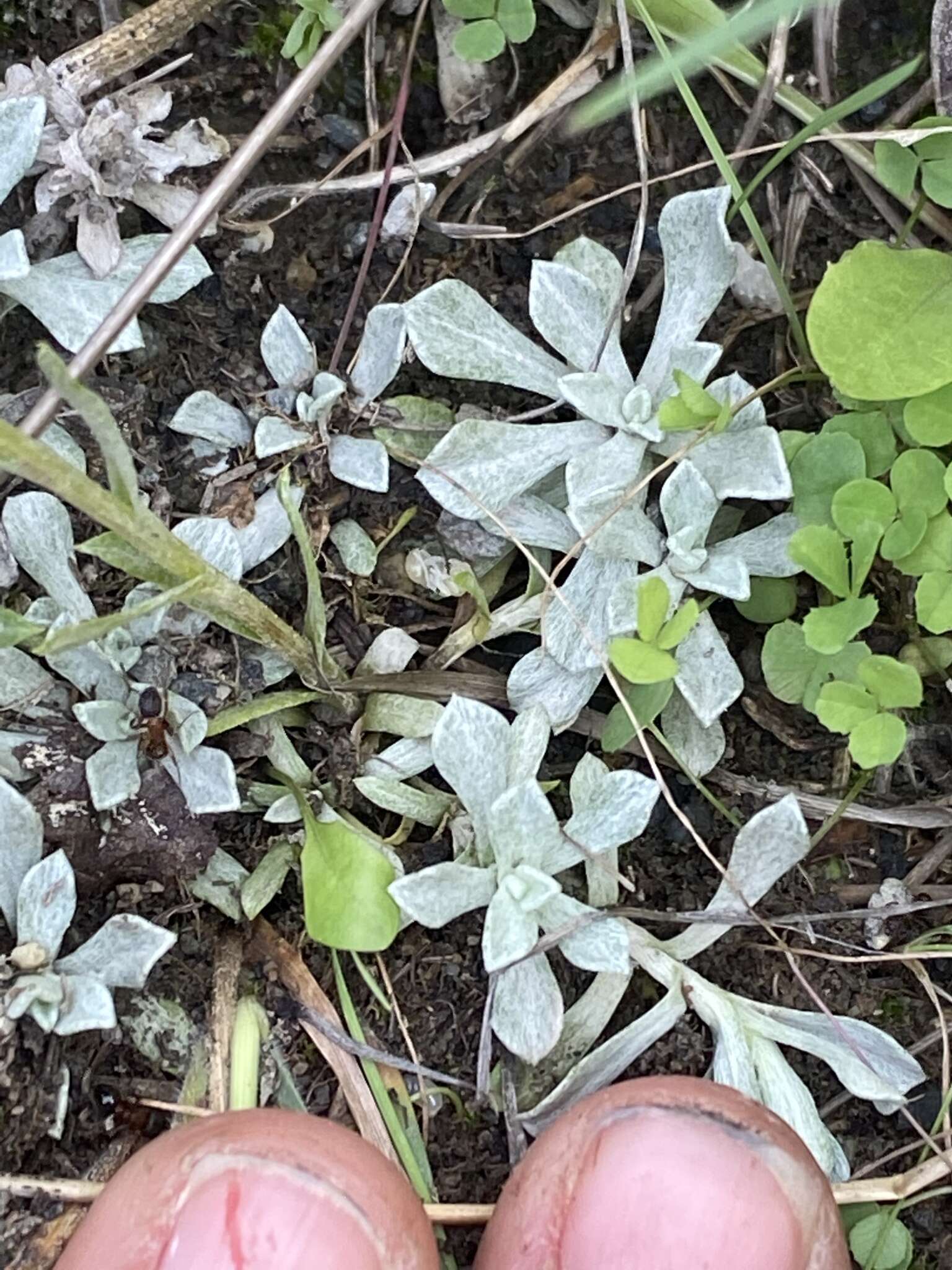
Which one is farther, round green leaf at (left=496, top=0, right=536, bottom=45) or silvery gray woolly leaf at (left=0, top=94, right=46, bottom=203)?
round green leaf at (left=496, top=0, right=536, bottom=45)

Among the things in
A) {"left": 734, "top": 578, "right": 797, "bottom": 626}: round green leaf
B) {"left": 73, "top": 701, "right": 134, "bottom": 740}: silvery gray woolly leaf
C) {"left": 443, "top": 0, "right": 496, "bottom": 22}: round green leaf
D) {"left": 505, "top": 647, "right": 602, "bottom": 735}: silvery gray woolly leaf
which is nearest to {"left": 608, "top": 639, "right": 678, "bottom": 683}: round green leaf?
{"left": 505, "top": 647, "right": 602, "bottom": 735}: silvery gray woolly leaf

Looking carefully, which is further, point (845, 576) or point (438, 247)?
point (438, 247)

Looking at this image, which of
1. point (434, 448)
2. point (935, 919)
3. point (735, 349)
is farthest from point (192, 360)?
point (935, 919)

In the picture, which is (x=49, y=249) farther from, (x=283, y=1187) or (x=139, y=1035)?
(x=283, y=1187)

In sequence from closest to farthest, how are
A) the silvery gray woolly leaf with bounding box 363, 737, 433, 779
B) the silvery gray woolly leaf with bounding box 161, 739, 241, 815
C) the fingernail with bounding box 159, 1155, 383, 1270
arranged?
the fingernail with bounding box 159, 1155, 383, 1270, the silvery gray woolly leaf with bounding box 161, 739, 241, 815, the silvery gray woolly leaf with bounding box 363, 737, 433, 779

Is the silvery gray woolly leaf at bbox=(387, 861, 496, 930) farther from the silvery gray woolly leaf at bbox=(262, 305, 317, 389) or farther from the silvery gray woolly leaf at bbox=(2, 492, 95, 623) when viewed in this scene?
the silvery gray woolly leaf at bbox=(262, 305, 317, 389)

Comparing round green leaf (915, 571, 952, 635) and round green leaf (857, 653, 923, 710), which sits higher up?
round green leaf (915, 571, 952, 635)
